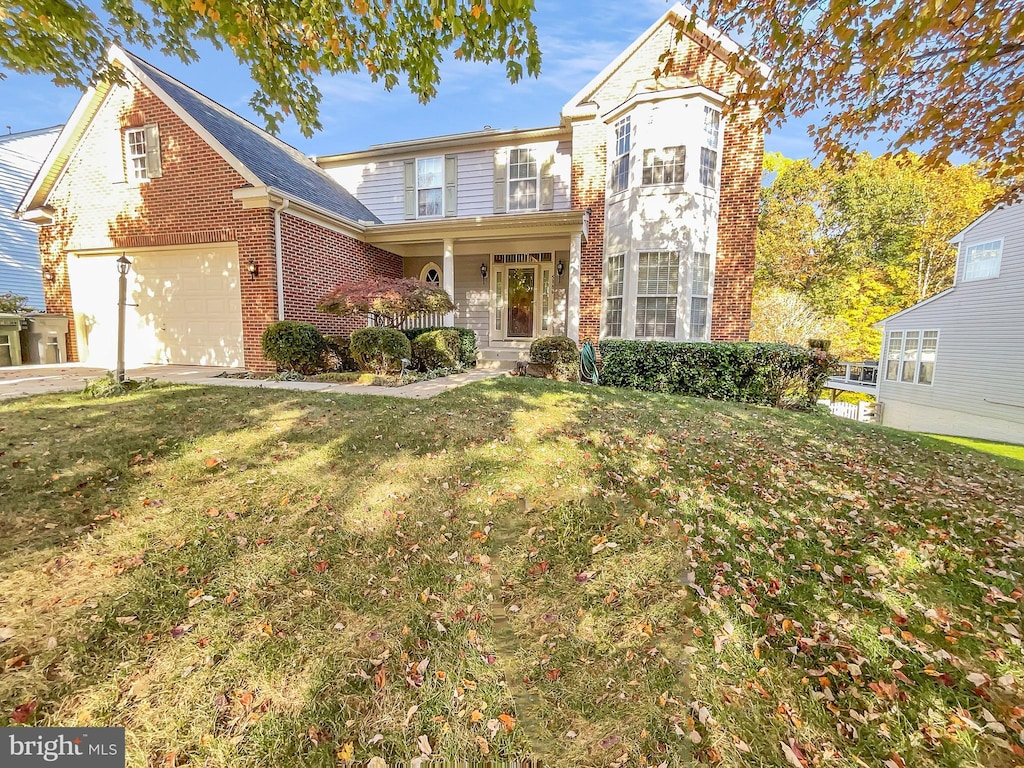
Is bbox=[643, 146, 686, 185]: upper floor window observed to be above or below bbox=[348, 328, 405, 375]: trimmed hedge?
above

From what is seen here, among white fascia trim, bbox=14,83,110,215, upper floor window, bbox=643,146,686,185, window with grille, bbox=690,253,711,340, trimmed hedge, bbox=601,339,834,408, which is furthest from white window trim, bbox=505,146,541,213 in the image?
white fascia trim, bbox=14,83,110,215

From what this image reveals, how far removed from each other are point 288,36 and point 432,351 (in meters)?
5.79

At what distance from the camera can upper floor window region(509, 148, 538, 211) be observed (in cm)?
1202

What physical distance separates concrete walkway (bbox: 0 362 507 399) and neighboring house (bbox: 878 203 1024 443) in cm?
1696

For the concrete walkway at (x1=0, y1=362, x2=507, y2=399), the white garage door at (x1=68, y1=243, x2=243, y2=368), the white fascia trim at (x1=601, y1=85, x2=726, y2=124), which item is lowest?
the concrete walkway at (x1=0, y1=362, x2=507, y2=399)

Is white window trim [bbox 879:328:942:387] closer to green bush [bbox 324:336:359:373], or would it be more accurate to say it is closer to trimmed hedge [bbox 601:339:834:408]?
trimmed hedge [bbox 601:339:834:408]

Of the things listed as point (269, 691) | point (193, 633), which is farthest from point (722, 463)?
point (193, 633)

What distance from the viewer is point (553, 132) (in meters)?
11.6

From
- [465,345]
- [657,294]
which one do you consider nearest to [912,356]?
[657,294]

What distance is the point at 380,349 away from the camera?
8.16 m

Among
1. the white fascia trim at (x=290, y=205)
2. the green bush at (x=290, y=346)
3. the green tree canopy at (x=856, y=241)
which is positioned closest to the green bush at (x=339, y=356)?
the green bush at (x=290, y=346)

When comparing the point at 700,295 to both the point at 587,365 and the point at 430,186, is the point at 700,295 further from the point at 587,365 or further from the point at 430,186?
the point at 430,186

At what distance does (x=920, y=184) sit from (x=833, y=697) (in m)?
27.9

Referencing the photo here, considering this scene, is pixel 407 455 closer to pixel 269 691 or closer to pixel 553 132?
pixel 269 691
